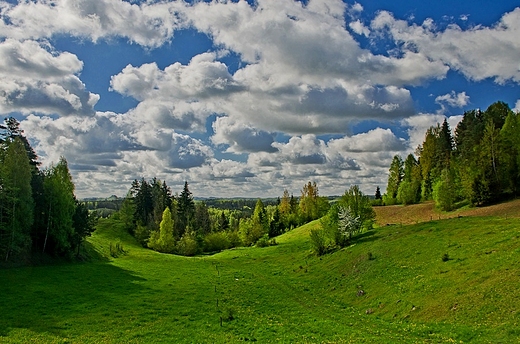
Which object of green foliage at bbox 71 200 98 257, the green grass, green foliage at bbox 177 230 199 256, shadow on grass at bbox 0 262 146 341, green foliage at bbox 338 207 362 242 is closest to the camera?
the green grass

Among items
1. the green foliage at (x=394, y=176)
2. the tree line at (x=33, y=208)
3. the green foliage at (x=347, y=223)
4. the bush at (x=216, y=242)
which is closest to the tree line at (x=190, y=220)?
the bush at (x=216, y=242)

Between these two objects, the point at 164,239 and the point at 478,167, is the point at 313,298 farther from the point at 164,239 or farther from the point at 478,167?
the point at 164,239

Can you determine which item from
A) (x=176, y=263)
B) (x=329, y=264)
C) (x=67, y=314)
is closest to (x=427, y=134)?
(x=329, y=264)

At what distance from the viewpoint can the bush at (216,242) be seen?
121m

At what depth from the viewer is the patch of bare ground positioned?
2608 inches

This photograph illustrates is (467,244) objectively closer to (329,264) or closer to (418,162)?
(329,264)

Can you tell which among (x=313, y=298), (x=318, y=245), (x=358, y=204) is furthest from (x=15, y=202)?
(x=358, y=204)

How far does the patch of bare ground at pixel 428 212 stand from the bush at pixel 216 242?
170ft

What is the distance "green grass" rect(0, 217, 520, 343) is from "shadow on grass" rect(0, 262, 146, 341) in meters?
0.12

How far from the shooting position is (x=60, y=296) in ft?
131

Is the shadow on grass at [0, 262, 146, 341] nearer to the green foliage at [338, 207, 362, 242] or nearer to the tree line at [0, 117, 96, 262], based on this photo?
the tree line at [0, 117, 96, 262]

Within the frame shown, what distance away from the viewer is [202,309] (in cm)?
3684

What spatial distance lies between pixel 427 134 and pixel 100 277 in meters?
110

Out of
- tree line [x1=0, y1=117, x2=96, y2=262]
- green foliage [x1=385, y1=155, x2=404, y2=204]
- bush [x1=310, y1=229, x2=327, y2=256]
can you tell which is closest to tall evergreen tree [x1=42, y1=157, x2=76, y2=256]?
tree line [x1=0, y1=117, x2=96, y2=262]
